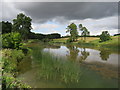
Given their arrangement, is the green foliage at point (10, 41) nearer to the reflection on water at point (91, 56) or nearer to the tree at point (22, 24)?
the reflection on water at point (91, 56)

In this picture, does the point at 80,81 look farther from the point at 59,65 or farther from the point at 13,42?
the point at 13,42

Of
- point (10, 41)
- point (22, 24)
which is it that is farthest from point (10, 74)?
point (22, 24)

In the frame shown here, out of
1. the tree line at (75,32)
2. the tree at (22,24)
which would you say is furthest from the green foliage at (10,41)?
the tree line at (75,32)

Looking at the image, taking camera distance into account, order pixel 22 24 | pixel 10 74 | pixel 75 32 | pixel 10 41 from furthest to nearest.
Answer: pixel 75 32
pixel 22 24
pixel 10 41
pixel 10 74

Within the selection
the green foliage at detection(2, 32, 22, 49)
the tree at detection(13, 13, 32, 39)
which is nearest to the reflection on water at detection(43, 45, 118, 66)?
the green foliage at detection(2, 32, 22, 49)

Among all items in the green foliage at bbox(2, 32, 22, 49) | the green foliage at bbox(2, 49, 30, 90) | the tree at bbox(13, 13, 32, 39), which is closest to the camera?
the green foliage at bbox(2, 49, 30, 90)

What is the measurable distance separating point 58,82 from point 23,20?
154ft

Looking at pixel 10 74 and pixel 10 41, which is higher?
pixel 10 41

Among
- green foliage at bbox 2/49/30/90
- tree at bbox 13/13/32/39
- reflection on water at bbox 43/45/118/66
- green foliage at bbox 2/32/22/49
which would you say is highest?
tree at bbox 13/13/32/39

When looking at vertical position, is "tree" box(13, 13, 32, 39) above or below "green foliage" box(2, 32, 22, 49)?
above

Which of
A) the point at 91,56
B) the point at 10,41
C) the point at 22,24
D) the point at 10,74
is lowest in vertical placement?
the point at 91,56

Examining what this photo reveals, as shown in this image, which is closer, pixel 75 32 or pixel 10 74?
pixel 10 74

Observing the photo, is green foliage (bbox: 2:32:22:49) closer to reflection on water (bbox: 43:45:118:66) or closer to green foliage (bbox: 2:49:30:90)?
reflection on water (bbox: 43:45:118:66)

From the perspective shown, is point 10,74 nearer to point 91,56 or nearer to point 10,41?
point 10,41
